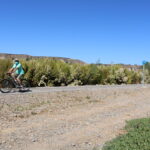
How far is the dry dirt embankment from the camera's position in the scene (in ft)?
24.6

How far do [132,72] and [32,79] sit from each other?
1244 centimetres

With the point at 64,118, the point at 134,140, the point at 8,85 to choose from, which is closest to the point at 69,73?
the point at 8,85

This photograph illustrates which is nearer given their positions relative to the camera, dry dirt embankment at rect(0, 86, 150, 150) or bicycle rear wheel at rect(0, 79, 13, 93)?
dry dirt embankment at rect(0, 86, 150, 150)

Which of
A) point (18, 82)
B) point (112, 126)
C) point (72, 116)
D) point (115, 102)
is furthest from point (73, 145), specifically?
point (18, 82)

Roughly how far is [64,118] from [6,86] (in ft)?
19.3

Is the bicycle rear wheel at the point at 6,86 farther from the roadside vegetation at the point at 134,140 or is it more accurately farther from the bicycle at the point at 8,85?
the roadside vegetation at the point at 134,140

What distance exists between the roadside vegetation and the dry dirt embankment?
532 mm

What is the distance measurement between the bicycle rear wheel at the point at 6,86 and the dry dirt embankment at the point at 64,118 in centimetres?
204

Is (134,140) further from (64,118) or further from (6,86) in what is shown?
(6,86)

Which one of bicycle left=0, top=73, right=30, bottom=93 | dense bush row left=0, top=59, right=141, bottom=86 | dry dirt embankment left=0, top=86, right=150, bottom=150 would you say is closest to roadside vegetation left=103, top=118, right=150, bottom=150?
dry dirt embankment left=0, top=86, right=150, bottom=150

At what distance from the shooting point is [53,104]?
497 inches

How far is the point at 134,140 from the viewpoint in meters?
7.12

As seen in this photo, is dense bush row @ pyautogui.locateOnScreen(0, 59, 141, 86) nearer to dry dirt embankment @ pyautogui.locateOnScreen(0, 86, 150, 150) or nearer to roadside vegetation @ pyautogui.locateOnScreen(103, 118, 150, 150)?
dry dirt embankment @ pyautogui.locateOnScreen(0, 86, 150, 150)

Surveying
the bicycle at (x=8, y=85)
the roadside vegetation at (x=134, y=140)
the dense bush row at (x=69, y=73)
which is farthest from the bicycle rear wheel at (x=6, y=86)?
the roadside vegetation at (x=134, y=140)
